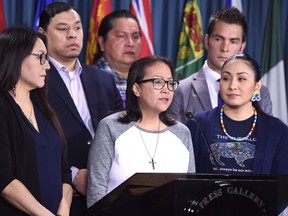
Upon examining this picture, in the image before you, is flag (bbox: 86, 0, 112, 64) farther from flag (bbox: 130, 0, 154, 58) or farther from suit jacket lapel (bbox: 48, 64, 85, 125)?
suit jacket lapel (bbox: 48, 64, 85, 125)

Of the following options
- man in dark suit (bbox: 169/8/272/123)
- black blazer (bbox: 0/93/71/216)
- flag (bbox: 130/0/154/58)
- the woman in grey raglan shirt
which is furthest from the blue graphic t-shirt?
flag (bbox: 130/0/154/58)

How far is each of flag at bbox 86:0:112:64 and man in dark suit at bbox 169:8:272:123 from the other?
909 mm

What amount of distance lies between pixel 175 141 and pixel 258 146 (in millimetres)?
375

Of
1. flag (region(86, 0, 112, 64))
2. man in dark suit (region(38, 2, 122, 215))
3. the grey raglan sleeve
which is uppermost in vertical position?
flag (region(86, 0, 112, 64))

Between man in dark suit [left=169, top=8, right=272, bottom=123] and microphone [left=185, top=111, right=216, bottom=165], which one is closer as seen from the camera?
microphone [left=185, top=111, right=216, bottom=165]

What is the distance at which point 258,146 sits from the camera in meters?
3.13

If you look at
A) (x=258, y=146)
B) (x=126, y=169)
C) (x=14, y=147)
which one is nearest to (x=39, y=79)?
(x=14, y=147)

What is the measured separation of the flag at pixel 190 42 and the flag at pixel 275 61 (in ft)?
1.87

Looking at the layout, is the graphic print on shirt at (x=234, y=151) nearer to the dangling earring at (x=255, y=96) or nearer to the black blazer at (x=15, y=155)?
the dangling earring at (x=255, y=96)

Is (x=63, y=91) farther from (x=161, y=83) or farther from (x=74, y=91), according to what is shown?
(x=161, y=83)

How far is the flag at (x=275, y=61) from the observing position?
5.46m

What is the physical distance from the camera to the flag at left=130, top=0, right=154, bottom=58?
507 cm

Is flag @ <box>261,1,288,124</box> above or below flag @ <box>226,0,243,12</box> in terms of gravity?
below

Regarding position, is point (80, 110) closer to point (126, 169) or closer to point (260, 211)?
point (126, 169)
